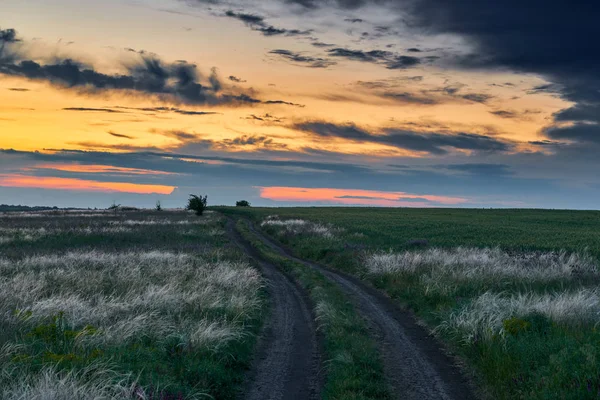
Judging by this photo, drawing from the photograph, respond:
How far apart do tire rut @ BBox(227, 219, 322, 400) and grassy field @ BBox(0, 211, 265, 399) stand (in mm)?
383

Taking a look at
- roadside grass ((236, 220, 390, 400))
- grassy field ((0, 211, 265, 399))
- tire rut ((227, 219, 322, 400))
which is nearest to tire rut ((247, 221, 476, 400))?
roadside grass ((236, 220, 390, 400))

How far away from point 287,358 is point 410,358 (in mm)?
2859

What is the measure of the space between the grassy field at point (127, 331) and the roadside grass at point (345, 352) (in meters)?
1.89

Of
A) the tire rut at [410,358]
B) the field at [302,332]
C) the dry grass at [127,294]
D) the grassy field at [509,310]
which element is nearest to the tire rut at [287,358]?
the field at [302,332]

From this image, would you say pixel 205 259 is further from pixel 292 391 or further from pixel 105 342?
pixel 292 391

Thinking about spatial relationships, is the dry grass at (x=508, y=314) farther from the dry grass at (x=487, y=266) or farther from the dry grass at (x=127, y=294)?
the dry grass at (x=127, y=294)

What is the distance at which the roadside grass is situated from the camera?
9.21 meters

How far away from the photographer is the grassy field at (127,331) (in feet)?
26.6

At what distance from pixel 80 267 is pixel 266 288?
8505 mm

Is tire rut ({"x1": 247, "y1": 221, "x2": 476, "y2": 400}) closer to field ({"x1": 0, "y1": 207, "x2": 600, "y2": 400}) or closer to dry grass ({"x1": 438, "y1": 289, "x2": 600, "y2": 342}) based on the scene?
field ({"x1": 0, "y1": 207, "x2": 600, "y2": 400})

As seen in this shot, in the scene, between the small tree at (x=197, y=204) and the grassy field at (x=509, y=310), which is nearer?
the grassy field at (x=509, y=310)

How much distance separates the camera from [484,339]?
11.4 meters

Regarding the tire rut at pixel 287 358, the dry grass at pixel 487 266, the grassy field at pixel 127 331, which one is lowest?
the tire rut at pixel 287 358

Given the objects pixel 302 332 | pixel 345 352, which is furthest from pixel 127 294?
pixel 345 352
